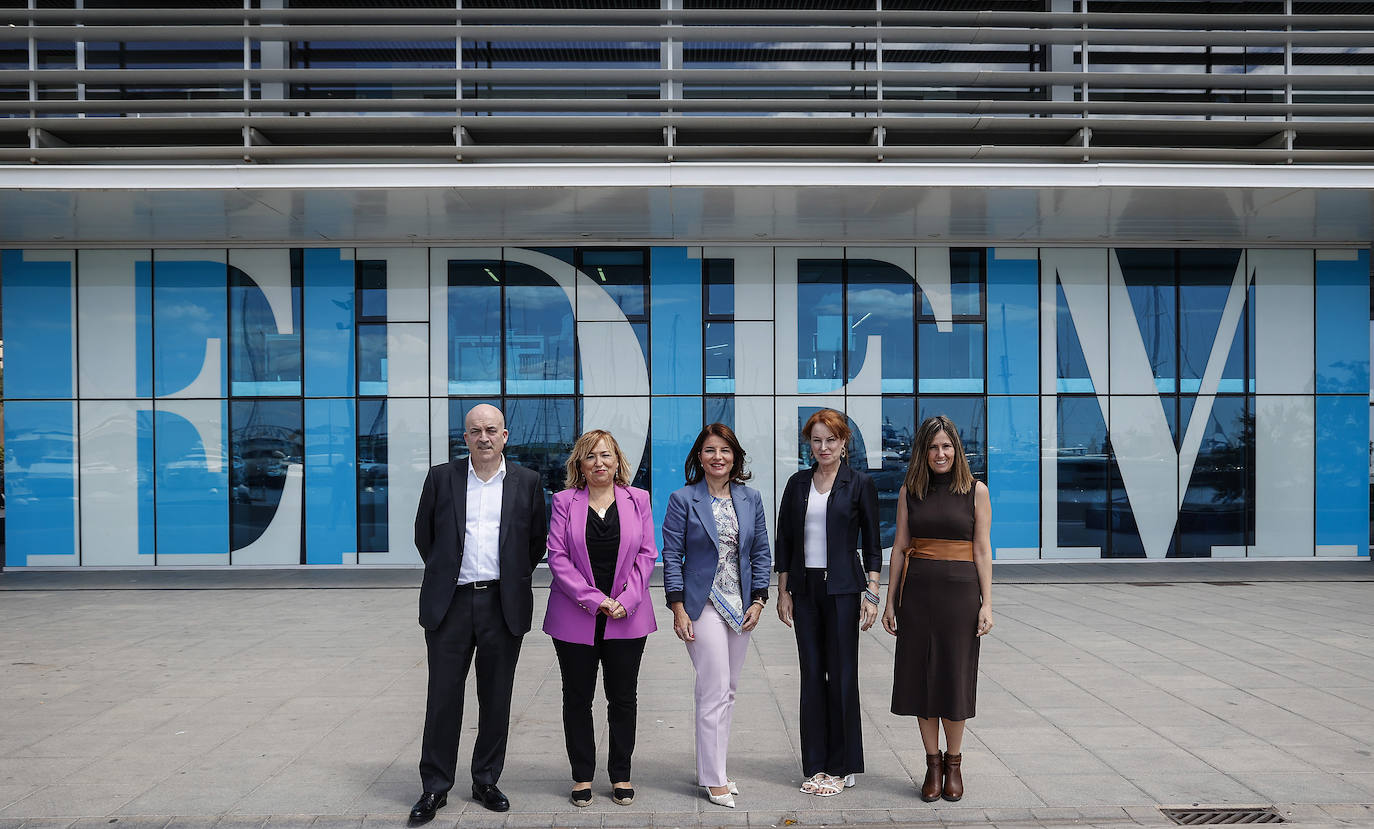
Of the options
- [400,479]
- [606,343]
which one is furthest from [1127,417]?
[400,479]

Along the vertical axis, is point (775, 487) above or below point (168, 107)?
below

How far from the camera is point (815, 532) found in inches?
188

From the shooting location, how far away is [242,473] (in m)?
13.5

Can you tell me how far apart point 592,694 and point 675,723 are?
5.51ft

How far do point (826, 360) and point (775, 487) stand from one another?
1.95m

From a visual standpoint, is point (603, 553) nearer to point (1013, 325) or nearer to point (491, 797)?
point (491, 797)

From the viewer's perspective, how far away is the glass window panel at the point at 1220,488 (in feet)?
45.5

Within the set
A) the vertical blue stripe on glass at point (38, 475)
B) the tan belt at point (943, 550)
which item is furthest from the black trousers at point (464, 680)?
the vertical blue stripe on glass at point (38, 475)

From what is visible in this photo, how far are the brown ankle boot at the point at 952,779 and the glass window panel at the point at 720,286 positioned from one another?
9502mm

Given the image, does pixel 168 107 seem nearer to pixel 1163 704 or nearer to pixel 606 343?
pixel 606 343

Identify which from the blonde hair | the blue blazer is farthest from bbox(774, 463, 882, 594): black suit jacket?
the blonde hair

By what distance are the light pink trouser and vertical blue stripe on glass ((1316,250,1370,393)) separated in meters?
13.0

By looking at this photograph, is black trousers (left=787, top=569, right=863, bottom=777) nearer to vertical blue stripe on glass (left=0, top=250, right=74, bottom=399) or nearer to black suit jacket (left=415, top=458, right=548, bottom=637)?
black suit jacket (left=415, top=458, right=548, bottom=637)

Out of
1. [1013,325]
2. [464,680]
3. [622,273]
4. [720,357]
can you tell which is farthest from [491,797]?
[1013,325]
